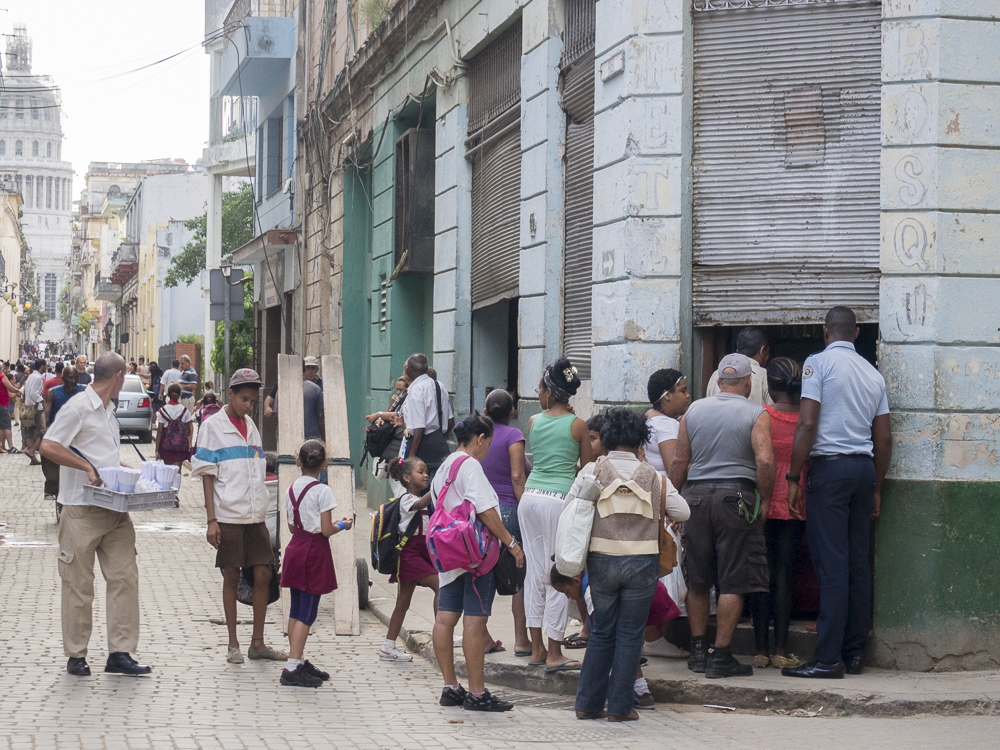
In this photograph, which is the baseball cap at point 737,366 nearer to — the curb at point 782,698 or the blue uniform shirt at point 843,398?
the blue uniform shirt at point 843,398

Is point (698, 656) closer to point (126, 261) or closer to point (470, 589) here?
point (470, 589)

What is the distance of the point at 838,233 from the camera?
7695 millimetres

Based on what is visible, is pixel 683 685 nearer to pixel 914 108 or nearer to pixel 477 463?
pixel 477 463

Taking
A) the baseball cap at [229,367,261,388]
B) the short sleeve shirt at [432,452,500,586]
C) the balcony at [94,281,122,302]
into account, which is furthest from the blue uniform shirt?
the balcony at [94,281,122,302]

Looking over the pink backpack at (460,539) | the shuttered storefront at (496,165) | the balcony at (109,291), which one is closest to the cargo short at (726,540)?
the pink backpack at (460,539)

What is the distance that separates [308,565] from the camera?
7094 mm

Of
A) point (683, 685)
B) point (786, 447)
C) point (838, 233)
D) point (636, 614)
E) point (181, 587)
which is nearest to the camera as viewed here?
point (636, 614)

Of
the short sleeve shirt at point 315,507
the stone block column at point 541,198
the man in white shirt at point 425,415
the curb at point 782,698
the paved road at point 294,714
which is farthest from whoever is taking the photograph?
the man in white shirt at point 425,415

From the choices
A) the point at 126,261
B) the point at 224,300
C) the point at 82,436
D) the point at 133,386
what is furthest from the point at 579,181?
the point at 126,261

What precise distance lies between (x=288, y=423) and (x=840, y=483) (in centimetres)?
469

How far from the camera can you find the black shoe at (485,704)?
6.40m

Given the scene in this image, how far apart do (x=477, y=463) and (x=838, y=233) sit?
2.89 meters

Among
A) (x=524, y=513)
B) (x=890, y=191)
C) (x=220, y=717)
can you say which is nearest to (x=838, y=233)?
(x=890, y=191)

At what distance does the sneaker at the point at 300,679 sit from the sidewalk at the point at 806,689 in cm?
87
